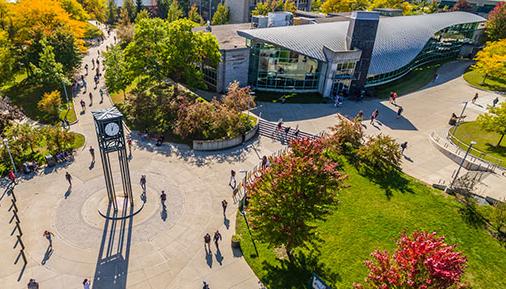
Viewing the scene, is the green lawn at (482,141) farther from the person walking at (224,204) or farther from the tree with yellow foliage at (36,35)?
the tree with yellow foliage at (36,35)

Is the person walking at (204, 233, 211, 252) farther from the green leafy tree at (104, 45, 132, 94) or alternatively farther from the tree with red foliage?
the green leafy tree at (104, 45, 132, 94)

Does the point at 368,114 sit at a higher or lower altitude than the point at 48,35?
lower

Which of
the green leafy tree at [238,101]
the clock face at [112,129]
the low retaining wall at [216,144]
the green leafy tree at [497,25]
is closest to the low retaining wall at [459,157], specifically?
the green leafy tree at [238,101]

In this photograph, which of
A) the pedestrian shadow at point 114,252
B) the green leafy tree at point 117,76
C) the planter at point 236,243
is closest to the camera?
the pedestrian shadow at point 114,252

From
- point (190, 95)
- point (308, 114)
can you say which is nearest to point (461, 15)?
point (308, 114)

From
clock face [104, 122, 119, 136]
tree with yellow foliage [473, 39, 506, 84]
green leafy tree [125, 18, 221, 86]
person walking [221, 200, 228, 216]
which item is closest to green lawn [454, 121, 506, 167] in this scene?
tree with yellow foliage [473, 39, 506, 84]

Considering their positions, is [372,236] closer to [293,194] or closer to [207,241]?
[293,194]

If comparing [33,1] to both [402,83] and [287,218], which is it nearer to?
[287,218]
